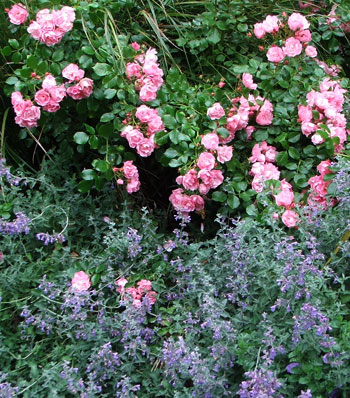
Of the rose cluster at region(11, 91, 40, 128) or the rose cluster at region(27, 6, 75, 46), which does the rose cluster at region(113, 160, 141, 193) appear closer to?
the rose cluster at region(11, 91, 40, 128)

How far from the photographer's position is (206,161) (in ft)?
8.16

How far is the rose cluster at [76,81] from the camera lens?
8.41 feet

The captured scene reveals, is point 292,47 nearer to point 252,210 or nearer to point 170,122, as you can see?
point 170,122

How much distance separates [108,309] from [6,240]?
520 mm

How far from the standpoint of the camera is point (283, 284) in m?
1.95

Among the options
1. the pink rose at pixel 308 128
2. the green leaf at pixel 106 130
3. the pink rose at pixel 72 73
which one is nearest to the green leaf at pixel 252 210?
the pink rose at pixel 308 128

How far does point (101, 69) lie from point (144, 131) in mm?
312

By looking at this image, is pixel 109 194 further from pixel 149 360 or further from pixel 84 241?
pixel 149 360

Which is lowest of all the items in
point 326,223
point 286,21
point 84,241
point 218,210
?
point 84,241

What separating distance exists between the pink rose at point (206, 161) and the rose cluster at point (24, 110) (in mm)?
723

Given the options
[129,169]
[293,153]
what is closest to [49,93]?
[129,169]

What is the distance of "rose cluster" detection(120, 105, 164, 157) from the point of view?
99.5 inches

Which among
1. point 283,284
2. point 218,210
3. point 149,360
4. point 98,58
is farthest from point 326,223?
point 98,58

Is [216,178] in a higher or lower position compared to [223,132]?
lower
